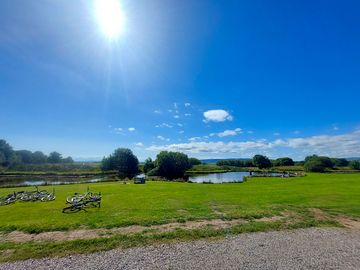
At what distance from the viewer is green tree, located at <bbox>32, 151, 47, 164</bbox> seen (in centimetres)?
13709

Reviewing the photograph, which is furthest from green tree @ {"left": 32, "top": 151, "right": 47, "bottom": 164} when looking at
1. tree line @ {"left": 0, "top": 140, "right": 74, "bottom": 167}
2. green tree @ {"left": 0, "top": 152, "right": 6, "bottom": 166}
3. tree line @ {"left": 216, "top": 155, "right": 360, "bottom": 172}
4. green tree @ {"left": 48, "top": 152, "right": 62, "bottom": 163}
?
tree line @ {"left": 216, "top": 155, "right": 360, "bottom": 172}

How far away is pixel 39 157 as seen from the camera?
141 m

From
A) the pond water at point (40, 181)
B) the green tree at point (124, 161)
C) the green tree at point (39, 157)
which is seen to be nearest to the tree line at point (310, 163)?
the green tree at point (124, 161)

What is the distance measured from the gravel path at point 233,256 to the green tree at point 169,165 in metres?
67.7

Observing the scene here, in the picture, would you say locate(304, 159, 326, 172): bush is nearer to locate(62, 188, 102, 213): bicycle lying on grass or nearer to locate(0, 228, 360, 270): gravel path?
locate(0, 228, 360, 270): gravel path

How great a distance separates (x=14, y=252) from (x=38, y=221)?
4468mm

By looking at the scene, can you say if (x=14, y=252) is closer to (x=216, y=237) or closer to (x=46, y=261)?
(x=46, y=261)

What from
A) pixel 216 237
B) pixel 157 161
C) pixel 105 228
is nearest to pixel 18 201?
pixel 105 228

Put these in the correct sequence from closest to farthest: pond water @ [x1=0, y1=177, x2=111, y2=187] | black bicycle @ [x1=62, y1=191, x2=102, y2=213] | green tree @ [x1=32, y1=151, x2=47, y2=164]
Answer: black bicycle @ [x1=62, y1=191, x2=102, y2=213] < pond water @ [x1=0, y1=177, x2=111, y2=187] < green tree @ [x1=32, y1=151, x2=47, y2=164]

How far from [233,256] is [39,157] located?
16408 cm

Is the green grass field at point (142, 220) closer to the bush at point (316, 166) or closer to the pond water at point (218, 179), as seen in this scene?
the pond water at point (218, 179)

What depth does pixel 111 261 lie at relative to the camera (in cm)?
812

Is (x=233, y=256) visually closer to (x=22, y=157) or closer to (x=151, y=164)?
(x=151, y=164)

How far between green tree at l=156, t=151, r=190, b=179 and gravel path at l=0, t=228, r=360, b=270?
6774cm
